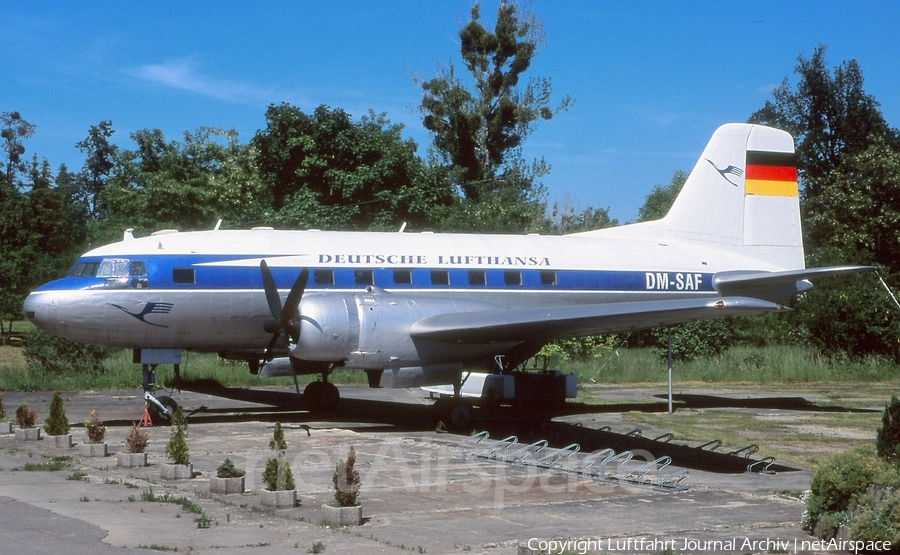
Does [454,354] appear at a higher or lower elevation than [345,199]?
lower

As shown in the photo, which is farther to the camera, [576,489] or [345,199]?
[345,199]

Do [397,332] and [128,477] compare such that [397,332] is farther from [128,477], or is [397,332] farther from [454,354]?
[128,477]

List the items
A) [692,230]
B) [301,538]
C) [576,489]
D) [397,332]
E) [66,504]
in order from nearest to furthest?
[301,538]
[66,504]
[576,489]
[397,332]
[692,230]

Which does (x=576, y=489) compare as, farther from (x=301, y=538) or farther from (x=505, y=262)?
(x=505, y=262)

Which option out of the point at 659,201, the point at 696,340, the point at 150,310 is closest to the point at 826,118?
the point at 659,201

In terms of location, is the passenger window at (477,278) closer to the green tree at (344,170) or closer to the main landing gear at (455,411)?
the main landing gear at (455,411)

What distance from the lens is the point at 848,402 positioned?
85.9 ft

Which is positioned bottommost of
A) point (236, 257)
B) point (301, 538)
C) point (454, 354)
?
point (301, 538)

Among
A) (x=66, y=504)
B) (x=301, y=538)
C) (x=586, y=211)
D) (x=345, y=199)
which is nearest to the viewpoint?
(x=301, y=538)

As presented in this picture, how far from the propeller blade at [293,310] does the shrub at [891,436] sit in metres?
10.6

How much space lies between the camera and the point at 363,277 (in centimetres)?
2089

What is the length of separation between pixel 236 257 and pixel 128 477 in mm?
7114

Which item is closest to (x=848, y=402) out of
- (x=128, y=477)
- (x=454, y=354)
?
(x=454, y=354)

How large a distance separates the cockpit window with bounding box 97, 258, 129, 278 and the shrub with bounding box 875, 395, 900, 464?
1434cm
